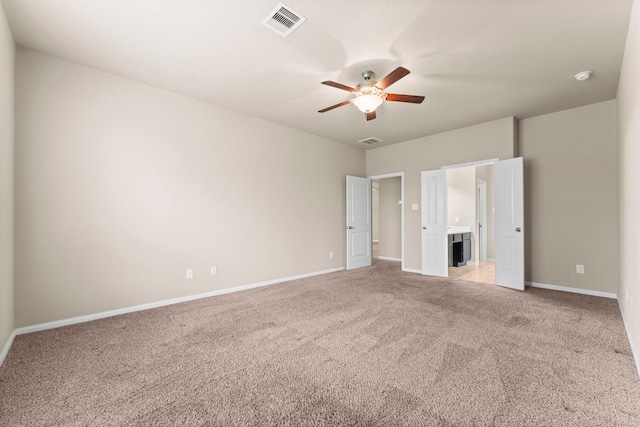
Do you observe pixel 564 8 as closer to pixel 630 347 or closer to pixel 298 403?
pixel 630 347

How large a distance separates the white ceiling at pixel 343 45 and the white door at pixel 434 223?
176 centimetres

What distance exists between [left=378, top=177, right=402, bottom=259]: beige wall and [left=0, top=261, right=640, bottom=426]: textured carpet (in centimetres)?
385

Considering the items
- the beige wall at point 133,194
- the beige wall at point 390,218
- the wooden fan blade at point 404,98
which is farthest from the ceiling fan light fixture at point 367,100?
the beige wall at point 390,218

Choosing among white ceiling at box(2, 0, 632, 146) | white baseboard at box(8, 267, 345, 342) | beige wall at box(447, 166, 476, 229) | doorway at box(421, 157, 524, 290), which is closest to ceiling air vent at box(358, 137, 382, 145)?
doorway at box(421, 157, 524, 290)

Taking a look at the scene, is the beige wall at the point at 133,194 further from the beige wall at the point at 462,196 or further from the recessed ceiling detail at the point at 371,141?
the beige wall at the point at 462,196

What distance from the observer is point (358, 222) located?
6.23 m

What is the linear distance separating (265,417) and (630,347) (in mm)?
3112

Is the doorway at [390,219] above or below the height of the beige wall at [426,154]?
below

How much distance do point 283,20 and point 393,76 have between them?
1075 millimetres

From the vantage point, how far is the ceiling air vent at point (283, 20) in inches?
88.0

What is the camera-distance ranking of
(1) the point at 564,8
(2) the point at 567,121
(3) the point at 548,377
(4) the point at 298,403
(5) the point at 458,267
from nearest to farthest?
(4) the point at 298,403
(3) the point at 548,377
(1) the point at 564,8
(2) the point at 567,121
(5) the point at 458,267

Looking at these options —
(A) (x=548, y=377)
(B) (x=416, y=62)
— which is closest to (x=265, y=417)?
(A) (x=548, y=377)

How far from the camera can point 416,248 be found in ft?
19.0

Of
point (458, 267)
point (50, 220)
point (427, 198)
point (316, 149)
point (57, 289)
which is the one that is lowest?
point (458, 267)
